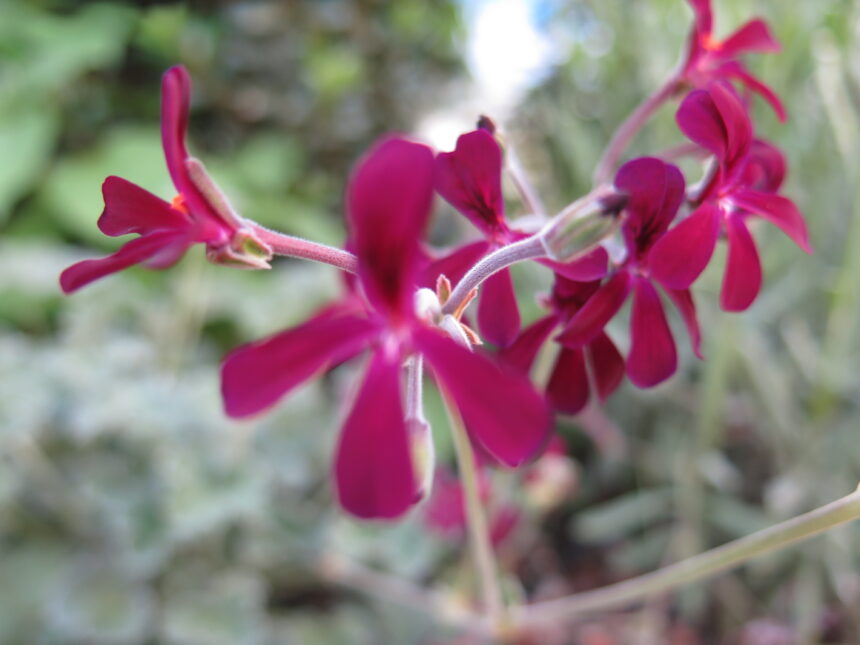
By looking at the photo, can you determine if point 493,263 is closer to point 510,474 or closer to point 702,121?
point 702,121

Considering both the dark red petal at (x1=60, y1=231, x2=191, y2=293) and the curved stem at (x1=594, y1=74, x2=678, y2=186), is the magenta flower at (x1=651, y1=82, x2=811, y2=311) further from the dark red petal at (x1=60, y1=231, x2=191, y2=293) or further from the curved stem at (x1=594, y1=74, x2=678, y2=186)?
the dark red petal at (x1=60, y1=231, x2=191, y2=293)

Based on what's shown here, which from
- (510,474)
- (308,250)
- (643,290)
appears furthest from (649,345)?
(510,474)

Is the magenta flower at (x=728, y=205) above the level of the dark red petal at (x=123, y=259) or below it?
above

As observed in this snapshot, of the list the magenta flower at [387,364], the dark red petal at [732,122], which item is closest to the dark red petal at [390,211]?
the magenta flower at [387,364]

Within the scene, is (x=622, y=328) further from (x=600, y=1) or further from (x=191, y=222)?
(x=600, y=1)

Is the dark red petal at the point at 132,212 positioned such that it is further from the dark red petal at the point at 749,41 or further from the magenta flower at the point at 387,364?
the dark red petal at the point at 749,41

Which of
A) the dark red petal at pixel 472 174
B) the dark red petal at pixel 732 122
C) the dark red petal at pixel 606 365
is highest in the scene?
the dark red petal at pixel 732 122

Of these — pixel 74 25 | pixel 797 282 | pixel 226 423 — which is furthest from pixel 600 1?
pixel 74 25

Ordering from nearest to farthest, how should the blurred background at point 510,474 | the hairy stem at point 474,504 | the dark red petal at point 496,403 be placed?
the dark red petal at point 496,403 < the hairy stem at point 474,504 < the blurred background at point 510,474
